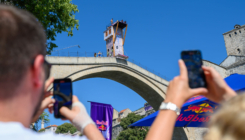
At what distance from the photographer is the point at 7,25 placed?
2.92ft

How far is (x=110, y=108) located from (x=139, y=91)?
10.8 m

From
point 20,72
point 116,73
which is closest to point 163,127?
point 20,72

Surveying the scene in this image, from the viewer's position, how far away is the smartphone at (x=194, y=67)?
1223 millimetres

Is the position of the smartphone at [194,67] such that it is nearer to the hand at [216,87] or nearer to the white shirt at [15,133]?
the hand at [216,87]

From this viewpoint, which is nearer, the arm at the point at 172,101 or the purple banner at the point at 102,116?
the arm at the point at 172,101

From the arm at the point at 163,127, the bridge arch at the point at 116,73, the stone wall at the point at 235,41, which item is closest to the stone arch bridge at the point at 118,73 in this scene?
the bridge arch at the point at 116,73

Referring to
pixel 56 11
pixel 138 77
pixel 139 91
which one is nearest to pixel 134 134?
pixel 139 91

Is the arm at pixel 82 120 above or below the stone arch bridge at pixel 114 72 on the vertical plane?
below

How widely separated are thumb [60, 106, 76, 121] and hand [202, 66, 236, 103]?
0.80 m

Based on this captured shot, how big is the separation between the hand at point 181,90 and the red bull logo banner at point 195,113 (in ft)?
15.7

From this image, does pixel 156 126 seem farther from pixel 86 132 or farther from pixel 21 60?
pixel 21 60

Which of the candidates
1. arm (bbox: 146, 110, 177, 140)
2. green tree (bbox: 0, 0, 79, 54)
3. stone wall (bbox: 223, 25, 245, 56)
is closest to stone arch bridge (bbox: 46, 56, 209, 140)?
green tree (bbox: 0, 0, 79, 54)

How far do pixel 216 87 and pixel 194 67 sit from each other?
0.16 metres

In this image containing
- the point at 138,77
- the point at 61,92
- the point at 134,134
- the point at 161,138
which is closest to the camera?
the point at 161,138
